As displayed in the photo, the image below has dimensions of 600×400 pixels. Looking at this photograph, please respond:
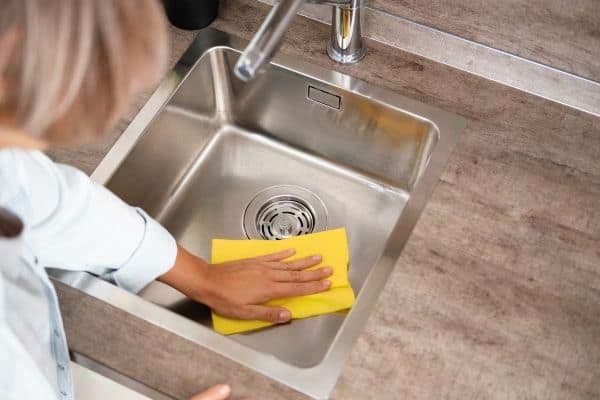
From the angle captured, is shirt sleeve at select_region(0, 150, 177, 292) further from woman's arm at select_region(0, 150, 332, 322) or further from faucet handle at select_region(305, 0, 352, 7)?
faucet handle at select_region(305, 0, 352, 7)

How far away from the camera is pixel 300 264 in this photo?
3.36ft

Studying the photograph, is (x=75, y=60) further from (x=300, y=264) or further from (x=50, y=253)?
(x=300, y=264)

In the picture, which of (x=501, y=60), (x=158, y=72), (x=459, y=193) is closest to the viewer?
(x=158, y=72)

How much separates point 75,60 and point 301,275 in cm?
56

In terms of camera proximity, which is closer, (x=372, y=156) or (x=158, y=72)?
(x=158, y=72)

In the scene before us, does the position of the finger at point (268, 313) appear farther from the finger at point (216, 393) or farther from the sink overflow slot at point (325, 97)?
the sink overflow slot at point (325, 97)

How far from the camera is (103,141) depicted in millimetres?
995

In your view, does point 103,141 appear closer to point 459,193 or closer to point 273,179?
point 273,179

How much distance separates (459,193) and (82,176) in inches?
18.5

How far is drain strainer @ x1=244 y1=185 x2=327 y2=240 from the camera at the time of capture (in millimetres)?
1123

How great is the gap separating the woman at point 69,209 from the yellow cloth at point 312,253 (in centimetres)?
2

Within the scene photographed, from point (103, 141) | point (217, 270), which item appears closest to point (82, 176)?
point (103, 141)

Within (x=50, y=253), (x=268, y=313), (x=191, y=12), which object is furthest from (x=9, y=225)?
(x=191, y=12)

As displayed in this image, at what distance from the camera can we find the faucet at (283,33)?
81 centimetres
